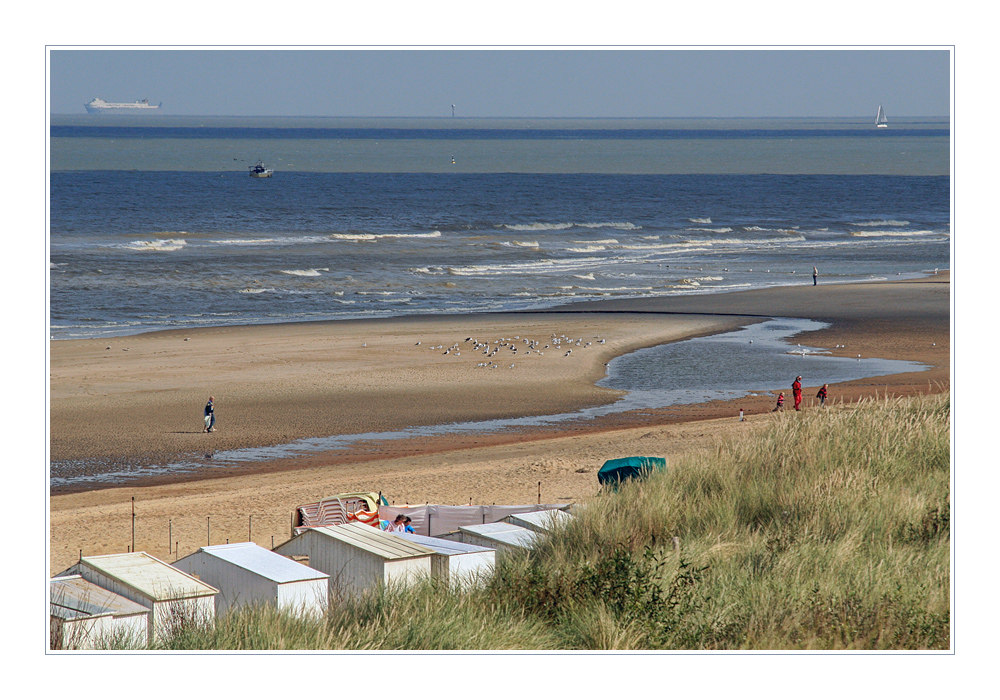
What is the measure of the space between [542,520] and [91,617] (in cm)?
410

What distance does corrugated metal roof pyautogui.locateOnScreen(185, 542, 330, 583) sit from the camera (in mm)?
7883

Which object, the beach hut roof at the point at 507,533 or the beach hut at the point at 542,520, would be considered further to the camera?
the beach hut roof at the point at 507,533

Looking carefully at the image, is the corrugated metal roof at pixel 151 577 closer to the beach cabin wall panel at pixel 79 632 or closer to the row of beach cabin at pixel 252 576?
the row of beach cabin at pixel 252 576

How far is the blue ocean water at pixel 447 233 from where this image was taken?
39594 millimetres

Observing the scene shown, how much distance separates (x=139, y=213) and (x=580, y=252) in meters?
35.6

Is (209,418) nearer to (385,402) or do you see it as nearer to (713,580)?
(385,402)

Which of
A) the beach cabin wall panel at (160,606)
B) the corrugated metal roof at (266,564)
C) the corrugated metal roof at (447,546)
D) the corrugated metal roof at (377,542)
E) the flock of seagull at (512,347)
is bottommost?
the beach cabin wall panel at (160,606)

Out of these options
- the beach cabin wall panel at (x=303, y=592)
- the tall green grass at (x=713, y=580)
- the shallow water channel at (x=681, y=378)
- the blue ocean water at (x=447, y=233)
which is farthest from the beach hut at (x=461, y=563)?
the shallow water channel at (x=681, y=378)

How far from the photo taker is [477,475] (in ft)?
53.3

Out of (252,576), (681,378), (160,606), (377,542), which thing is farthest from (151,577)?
(681,378)

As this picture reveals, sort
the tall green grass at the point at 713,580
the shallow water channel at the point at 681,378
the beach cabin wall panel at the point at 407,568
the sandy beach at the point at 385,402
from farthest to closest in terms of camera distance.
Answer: the shallow water channel at the point at 681,378
the sandy beach at the point at 385,402
the beach cabin wall panel at the point at 407,568
the tall green grass at the point at 713,580

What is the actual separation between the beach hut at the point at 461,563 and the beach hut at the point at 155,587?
5.91ft

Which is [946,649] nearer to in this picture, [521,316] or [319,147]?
[521,316]
